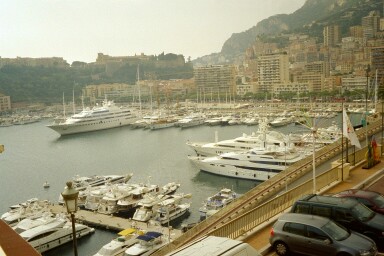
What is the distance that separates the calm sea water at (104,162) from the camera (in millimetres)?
26234

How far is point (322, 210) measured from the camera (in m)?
7.02

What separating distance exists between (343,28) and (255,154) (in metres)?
130

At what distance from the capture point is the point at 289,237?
6266mm

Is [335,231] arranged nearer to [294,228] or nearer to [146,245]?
[294,228]

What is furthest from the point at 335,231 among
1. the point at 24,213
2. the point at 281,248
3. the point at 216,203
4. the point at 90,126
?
the point at 90,126

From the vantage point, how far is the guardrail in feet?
24.7

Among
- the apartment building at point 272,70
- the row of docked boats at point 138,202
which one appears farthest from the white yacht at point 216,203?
the apartment building at point 272,70

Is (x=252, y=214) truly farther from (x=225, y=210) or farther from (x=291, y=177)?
(x=291, y=177)

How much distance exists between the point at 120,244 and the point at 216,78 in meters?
109

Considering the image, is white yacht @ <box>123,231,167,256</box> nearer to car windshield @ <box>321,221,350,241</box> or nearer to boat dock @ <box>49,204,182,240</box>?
boat dock @ <box>49,204,182,240</box>

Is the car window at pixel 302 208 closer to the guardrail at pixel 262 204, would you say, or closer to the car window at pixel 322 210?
the car window at pixel 322 210

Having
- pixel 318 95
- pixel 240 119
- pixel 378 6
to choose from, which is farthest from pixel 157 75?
pixel 240 119

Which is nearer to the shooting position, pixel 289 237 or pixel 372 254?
pixel 372 254

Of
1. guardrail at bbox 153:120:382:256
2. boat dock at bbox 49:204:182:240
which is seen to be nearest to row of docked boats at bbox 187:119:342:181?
guardrail at bbox 153:120:382:256
